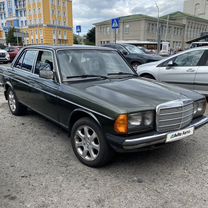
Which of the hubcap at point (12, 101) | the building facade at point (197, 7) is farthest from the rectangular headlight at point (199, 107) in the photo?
the building facade at point (197, 7)

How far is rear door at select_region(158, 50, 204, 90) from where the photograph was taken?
248 inches

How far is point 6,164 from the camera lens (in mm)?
3285

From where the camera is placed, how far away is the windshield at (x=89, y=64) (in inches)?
146

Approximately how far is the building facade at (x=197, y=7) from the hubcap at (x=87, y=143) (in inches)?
3989

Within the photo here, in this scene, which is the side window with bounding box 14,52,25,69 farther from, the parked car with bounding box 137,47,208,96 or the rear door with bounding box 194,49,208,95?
the rear door with bounding box 194,49,208,95

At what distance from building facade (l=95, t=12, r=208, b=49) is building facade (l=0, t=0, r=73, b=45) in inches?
445

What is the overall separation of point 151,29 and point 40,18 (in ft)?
109

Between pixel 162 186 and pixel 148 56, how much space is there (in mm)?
8806

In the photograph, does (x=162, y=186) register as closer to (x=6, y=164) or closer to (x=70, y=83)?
(x=70, y=83)

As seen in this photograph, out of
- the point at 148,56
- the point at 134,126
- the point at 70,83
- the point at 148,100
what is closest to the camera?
the point at 134,126

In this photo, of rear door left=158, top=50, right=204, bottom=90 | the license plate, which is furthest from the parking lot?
rear door left=158, top=50, right=204, bottom=90

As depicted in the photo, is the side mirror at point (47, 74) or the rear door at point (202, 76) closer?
the side mirror at point (47, 74)

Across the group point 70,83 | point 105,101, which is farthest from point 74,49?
point 105,101

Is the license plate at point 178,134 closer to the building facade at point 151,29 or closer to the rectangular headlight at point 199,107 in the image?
the rectangular headlight at point 199,107
